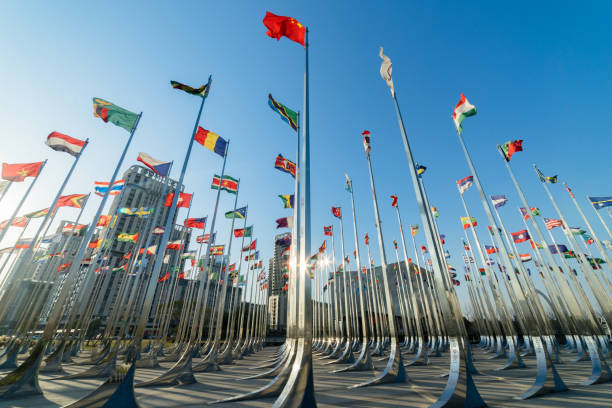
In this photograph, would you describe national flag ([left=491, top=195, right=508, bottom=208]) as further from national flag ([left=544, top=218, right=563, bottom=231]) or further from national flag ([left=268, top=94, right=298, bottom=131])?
national flag ([left=268, top=94, right=298, bottom=131])

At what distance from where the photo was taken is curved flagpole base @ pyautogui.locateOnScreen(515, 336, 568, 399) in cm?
475

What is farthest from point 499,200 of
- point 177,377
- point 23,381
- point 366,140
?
point 23,381

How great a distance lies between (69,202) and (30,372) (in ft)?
44.3

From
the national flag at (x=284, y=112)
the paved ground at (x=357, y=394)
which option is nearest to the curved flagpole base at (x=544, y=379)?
the paved ground at (x=357, y=394)

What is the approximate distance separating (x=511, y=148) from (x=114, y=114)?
19.5m

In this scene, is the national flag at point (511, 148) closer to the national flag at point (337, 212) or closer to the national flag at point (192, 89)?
the national flag at point (337, 212)

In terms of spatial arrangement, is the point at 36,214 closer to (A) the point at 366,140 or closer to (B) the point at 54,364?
(B) the point at 54,364

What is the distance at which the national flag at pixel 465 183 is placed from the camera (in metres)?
13.1

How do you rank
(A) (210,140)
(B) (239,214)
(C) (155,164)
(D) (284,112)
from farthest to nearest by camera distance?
(B) (239,214), (A) (210,140), (C) (155,164), (D) (284,112)

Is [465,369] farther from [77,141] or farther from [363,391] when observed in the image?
[77,141]

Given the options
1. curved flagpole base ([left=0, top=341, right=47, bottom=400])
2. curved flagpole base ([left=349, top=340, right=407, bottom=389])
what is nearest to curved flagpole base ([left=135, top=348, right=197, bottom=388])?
curved flagpole base ([left=0, top=341, right=47, bottom=400])

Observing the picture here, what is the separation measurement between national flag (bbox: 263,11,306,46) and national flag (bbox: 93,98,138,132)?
27.4ft

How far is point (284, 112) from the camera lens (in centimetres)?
1009

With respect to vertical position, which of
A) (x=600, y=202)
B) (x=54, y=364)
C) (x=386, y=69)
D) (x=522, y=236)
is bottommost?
(x=54, y=364)
